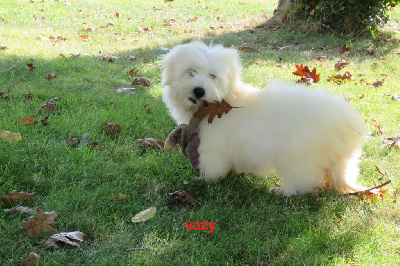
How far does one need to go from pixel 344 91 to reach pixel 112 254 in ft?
13.9

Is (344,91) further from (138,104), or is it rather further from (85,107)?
(85,107)

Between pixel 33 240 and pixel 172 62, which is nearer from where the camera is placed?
pixel 33 240

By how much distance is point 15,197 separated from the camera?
9.94ft

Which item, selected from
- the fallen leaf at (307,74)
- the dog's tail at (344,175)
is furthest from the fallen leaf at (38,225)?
the fallen leaf at (307,74)

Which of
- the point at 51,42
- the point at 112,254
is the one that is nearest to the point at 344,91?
the point at 112,254

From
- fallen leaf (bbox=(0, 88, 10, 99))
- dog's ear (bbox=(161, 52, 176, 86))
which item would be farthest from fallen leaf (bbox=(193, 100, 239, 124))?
fallen leaf (bbox=(0, 88, 10, 99))

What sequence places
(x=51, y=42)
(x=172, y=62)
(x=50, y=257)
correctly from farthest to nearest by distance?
1. (x=51, y=42)
2. (x=172, y=62)
3. (x=50, y=257)

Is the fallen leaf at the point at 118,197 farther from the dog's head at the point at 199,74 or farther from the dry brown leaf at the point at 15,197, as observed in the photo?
the dog's head at the point at 199,74

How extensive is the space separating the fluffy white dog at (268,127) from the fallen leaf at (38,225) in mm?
1234

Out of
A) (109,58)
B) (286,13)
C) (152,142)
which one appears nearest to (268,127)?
(152,142)

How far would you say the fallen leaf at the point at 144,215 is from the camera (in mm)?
2961

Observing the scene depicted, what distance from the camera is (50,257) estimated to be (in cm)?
250

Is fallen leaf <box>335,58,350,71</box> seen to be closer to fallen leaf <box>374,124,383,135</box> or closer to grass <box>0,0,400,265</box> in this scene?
grass <box>0,0,400,265</box>

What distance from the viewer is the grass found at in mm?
2658
